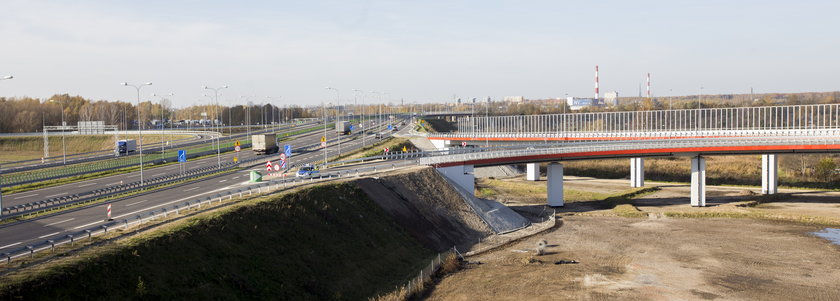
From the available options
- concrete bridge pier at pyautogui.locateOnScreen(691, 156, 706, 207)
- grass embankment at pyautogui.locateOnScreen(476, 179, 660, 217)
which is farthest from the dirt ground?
grass embankment at pyautogui.locateOnScreen(476, 179, 660, 217)

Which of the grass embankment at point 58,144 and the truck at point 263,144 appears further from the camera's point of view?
the grass embankment at point 58,144

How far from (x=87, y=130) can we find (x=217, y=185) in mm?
68497

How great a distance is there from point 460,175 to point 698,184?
31.2 metres

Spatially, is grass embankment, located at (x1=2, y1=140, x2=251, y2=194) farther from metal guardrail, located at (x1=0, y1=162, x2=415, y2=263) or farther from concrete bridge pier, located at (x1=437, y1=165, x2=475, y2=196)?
concrete bridge pier, located at (x1=437, y1=165, x2=475, y2=196)

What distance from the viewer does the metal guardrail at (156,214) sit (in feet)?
107

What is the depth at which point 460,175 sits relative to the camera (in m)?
79.6

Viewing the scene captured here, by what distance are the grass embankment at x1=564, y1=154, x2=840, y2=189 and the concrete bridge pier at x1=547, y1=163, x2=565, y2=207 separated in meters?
41.2

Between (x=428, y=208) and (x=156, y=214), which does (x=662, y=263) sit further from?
(x=156, y=214)

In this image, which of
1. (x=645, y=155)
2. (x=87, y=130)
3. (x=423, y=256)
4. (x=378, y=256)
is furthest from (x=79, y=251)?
(x=87, y=130)

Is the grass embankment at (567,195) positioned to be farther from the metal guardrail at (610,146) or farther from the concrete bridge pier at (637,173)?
the metal guardrail at (610,146)

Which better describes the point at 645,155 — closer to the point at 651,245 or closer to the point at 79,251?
the point at 651,245

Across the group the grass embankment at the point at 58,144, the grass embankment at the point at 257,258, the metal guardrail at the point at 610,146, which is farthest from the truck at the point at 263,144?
the grass embankment at the point at 58,144

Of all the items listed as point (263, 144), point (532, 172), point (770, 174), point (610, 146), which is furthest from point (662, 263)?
point (532, 172)

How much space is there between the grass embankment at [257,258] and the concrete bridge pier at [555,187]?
3484cm
